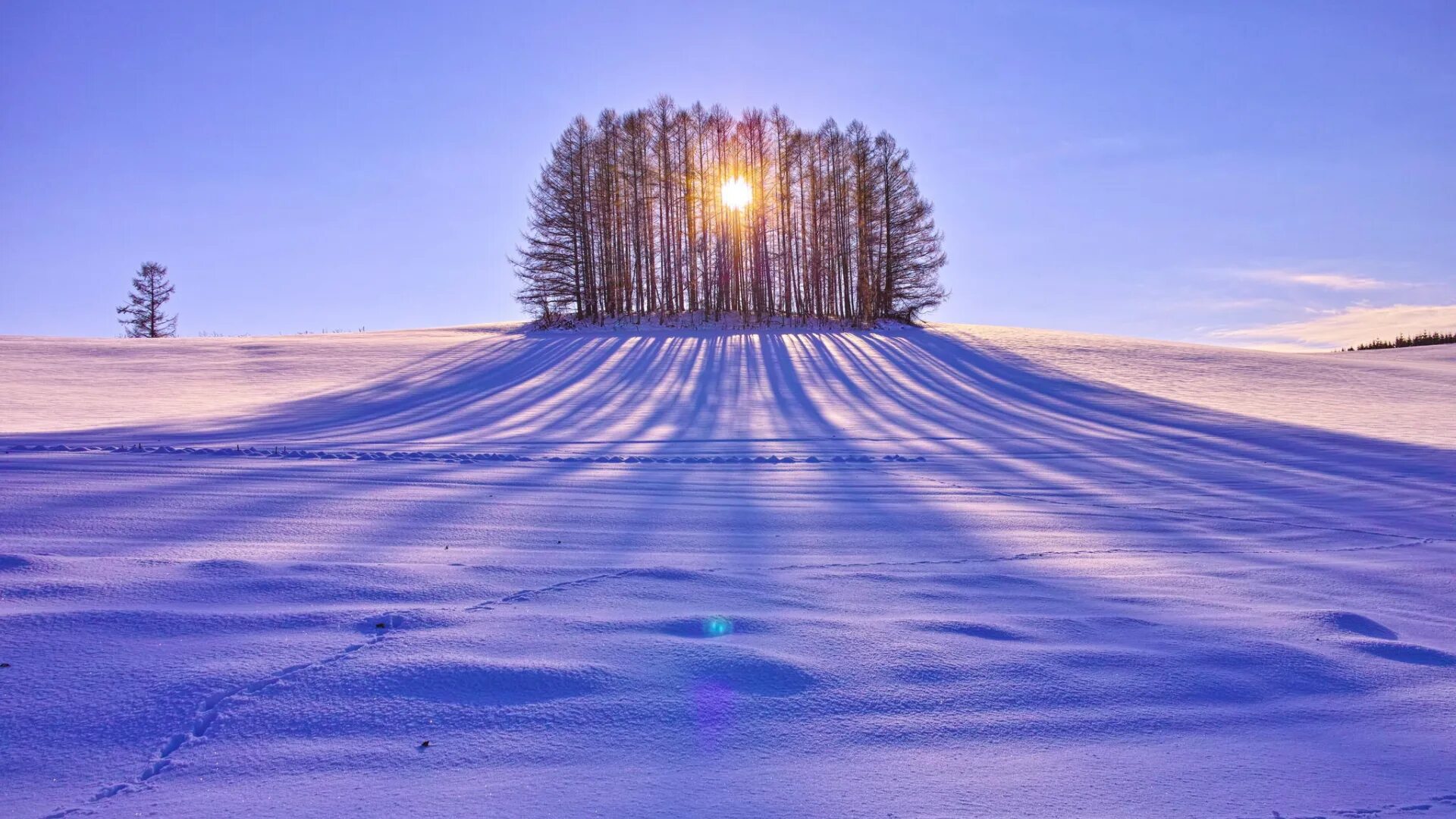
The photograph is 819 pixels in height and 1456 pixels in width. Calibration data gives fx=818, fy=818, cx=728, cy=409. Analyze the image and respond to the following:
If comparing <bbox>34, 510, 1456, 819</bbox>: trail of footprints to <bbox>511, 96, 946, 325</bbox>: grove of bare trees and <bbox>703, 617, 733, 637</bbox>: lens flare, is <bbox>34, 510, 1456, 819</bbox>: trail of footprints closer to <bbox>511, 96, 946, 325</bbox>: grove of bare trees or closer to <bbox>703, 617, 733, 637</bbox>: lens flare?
<bbox>703, 617, 733, 637</bbox>: lens flare

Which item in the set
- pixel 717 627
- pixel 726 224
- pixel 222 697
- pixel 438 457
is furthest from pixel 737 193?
pixel 222 697

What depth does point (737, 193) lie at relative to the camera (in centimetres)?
3347

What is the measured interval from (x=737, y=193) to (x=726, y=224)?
4.55 ft

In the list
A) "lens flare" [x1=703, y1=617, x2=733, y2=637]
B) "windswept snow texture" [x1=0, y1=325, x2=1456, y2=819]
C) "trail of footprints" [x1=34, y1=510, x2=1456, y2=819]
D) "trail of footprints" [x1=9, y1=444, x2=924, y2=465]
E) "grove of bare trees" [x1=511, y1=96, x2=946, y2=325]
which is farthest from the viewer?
"grove of bare trees" [x1=511, y1=96, x2=946, y2=325]

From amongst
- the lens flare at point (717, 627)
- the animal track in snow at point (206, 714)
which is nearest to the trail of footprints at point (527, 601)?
the animal track in snow at point (206, 714)

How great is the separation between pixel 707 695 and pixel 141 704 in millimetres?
1708

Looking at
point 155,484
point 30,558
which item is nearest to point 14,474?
point 155,484

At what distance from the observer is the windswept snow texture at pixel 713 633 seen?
2182 millimetres

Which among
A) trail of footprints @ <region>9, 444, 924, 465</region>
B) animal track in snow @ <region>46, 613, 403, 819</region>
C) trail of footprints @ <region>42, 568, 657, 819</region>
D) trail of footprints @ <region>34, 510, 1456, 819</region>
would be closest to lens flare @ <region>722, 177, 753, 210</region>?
trail of footprints @ <region>9, 444, 924, 465</region>

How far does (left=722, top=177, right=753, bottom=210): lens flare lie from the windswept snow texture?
2618 centimetres

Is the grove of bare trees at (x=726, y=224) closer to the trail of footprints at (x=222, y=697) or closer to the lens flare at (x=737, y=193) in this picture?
the lens flare at (x=737, y=193)

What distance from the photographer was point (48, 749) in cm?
225

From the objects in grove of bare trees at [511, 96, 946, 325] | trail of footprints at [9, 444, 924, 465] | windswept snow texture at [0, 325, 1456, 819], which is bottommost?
windswept snow texture at [0, 325, 1456, 819]

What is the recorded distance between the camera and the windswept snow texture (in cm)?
218
